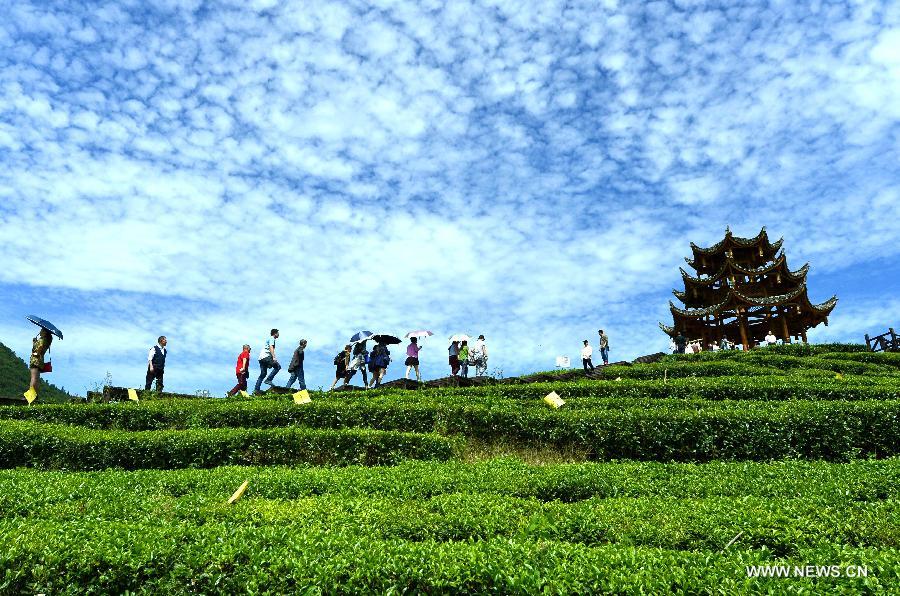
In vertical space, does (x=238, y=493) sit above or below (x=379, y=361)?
below

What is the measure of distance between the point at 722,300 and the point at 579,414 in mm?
36916

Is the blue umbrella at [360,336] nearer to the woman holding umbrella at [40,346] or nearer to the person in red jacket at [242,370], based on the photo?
the person in red jacket at [242,370]

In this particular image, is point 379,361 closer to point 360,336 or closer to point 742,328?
point 360,336

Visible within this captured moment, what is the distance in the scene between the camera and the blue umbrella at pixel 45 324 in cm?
1733

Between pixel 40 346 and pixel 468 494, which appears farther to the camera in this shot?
pixel 40 346

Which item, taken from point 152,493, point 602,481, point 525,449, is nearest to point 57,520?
point 152,493

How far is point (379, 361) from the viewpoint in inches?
875

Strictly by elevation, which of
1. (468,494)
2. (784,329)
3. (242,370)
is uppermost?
(784,329)

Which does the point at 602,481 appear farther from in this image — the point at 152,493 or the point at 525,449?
the point at 152,493

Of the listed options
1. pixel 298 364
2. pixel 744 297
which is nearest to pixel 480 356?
pixel 298 364

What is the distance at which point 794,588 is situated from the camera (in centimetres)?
457

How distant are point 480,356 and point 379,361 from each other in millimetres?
5361

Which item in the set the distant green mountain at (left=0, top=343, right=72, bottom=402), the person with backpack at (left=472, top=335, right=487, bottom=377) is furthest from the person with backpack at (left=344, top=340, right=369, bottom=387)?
the distant green mountain at (left=0, top=343, right=72, bottom=402)

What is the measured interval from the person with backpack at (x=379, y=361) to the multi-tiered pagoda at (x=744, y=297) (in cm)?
2986
